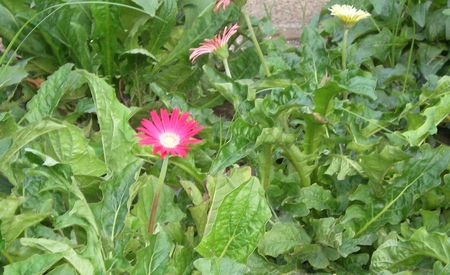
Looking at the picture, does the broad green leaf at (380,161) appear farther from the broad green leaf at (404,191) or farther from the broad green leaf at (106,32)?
the broad green leaf at (106,32)

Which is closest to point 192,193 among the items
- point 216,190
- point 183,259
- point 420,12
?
point 216,190

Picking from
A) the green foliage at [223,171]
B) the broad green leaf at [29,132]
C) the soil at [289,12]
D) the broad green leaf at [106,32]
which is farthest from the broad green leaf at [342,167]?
the soil at [289,12]

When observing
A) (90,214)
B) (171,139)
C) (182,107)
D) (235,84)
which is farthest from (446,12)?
(90,214)

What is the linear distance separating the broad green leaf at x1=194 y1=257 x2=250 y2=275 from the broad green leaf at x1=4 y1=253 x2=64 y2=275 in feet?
0.93

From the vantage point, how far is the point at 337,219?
181 centimetres

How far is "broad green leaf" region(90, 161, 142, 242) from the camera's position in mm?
1603

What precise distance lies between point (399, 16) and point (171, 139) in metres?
1.27

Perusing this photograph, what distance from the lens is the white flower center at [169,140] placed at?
1461mm

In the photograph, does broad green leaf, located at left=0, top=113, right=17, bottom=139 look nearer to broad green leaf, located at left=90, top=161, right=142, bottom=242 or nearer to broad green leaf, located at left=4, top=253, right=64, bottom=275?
broad green leaf, located at left=90, top=161, right=142, bottom=242

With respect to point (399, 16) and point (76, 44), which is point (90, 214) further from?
point (399, 16)

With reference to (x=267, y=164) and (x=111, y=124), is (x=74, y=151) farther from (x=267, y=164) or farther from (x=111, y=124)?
(x=267, y=164)

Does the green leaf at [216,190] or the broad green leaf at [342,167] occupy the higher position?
the green leaf at [216,190]

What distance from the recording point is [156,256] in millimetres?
1451

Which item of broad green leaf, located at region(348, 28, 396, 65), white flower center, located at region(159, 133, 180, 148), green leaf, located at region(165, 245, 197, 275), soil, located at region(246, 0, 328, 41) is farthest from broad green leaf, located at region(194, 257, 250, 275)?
soil, located at region(246, 0, 328, 41)
